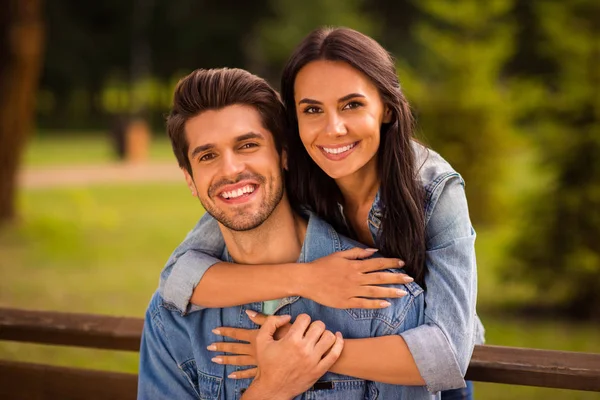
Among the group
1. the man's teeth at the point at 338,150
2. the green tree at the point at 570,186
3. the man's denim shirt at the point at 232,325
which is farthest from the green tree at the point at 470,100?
the man's denim shirt at the point at 232,325

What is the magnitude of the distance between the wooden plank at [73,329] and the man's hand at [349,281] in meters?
0.67

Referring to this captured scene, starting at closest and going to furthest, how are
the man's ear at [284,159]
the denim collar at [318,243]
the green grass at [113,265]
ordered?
the denim collar at [318,243] < the man's ear at [284,159] < the green grass at [113,265]

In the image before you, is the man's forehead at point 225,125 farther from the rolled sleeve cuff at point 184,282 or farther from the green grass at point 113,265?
the green grass at point 113,265

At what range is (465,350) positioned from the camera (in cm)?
202

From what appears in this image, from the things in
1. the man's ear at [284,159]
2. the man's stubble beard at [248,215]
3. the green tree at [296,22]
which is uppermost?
the green tree at [296,22]

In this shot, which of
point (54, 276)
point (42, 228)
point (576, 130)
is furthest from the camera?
point (42, 228)

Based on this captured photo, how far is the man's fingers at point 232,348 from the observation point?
2.17 m

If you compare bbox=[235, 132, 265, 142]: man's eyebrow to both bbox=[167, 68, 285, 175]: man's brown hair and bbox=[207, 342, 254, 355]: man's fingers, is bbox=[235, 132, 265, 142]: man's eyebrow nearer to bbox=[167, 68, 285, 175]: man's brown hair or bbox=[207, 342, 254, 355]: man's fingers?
bbox=[167, 68, 285, 175]: man's brown hair

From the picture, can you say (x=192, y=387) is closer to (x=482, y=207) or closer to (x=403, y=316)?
(x=403, y=316)

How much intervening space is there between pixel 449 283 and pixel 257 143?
0.73 meters

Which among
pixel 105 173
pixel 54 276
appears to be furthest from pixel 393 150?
pixel 105 173

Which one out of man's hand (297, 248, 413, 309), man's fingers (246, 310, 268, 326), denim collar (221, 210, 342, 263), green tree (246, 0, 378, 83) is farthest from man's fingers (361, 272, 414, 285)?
green tree (246, 0, 378, 83)

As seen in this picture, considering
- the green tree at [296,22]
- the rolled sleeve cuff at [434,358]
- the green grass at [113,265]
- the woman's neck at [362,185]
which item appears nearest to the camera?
the rolled sleeve cuff at [434,358]

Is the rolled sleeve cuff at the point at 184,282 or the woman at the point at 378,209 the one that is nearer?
the woman at the point at 378,209
